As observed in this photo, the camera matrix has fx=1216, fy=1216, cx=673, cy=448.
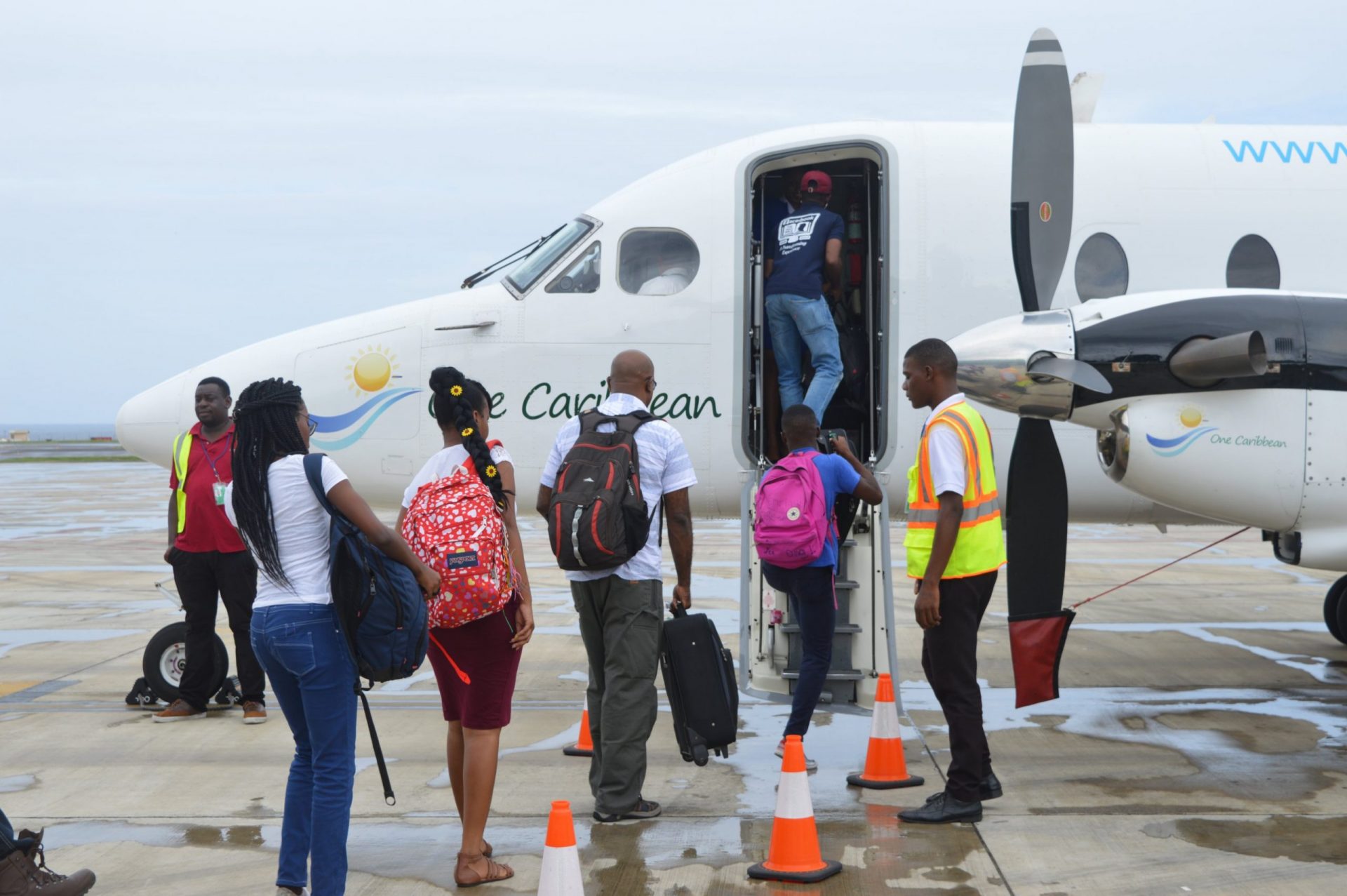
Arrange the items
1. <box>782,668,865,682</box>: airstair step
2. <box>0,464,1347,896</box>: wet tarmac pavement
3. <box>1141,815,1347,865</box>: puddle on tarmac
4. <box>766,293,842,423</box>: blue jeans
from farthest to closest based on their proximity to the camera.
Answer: <box>766,293,842,423</box>: blue jeans < <box>782,668,865,682</box>: airstair step < <box>1141,815,1347,865</box>: puddle on tarmac < <box>0,464,1347,896</box>: wet tarmac pavement

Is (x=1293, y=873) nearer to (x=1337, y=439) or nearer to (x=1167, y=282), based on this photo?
(x=1337, y=439)

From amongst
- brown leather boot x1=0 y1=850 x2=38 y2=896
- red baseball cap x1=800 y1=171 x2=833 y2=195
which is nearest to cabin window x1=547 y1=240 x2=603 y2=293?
red baseball cap x1=800 y1=171 x2=833 y2=195

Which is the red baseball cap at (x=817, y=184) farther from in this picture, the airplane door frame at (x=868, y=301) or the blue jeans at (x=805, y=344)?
the blue jeans at (x=805, y=344)

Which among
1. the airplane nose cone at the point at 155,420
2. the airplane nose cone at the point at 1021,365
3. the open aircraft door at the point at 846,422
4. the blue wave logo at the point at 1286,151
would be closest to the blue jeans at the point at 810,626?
the open aircraft door at the point at 846,422

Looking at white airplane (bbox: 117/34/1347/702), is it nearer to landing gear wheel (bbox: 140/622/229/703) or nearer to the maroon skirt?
landing gear wheel (bbox: 140/622/229/703)

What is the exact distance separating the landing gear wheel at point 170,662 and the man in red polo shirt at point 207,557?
0.10 m

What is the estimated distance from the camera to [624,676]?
5.14 metres

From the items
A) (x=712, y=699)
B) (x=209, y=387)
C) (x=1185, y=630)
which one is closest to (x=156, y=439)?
(x=209, y=387)

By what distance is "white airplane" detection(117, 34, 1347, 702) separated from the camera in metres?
7.64

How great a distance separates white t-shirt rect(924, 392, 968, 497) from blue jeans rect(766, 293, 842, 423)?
1.93 metres

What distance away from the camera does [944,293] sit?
7.66m

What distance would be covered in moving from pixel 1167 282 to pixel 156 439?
673 cm

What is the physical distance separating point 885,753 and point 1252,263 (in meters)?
4.18

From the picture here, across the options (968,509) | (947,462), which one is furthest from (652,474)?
(968,509)
